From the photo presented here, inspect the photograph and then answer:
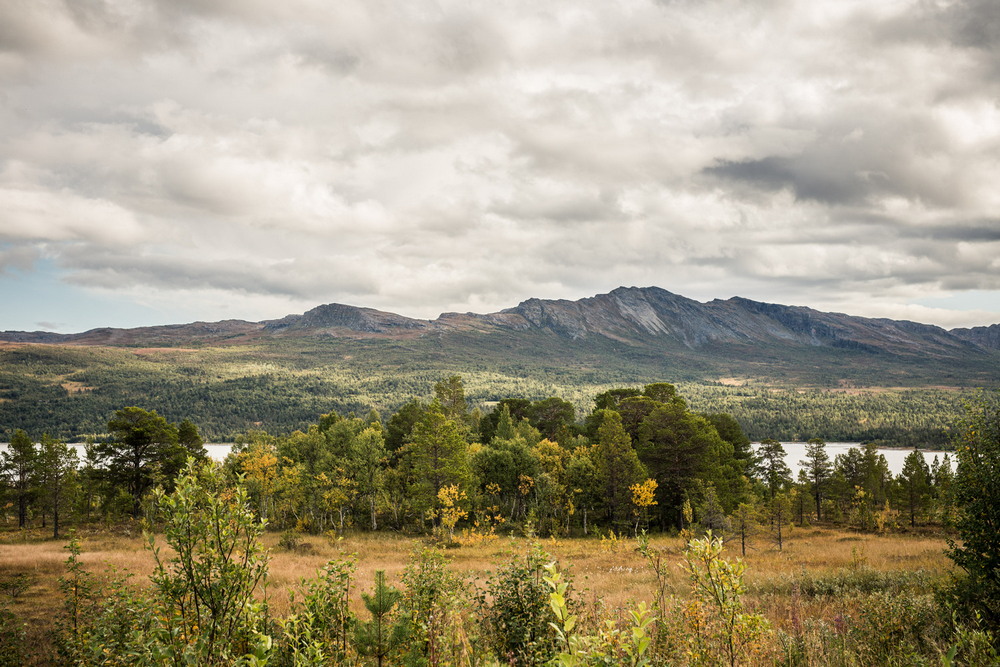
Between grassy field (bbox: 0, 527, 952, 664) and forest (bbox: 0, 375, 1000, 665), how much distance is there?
489mm

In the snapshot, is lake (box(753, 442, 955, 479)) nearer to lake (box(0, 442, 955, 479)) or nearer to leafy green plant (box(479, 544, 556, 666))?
lake (box(0, 442, 955, 479))

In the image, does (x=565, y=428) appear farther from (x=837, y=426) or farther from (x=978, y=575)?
(x=837, y=426)

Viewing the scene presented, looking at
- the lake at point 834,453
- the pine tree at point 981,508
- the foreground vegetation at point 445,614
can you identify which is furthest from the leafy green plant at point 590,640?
the lake at point 834,453

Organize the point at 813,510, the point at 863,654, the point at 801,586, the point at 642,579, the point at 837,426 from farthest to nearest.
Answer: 1. the point at 837,426
2. the point at 813,510
3. the point at 642,579
4. the point at 801,586
5. the point at 863,654

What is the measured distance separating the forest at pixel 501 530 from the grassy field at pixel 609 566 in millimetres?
489

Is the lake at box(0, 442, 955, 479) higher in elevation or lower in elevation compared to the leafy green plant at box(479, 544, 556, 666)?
lower

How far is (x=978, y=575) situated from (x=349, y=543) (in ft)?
118

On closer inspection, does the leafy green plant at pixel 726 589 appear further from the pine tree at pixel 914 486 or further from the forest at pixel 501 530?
the pine tree at pixel 914 486

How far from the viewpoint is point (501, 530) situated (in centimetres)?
4534

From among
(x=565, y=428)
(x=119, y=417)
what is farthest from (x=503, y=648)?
(x=565, y=428)

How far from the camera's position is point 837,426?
19038 centimetres

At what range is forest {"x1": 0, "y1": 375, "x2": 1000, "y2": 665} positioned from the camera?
445 centimetres

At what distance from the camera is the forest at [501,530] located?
4453 mm

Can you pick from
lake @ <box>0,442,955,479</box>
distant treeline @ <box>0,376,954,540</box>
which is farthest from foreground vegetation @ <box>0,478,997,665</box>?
lake @ <box>0,442,955,479</box>
